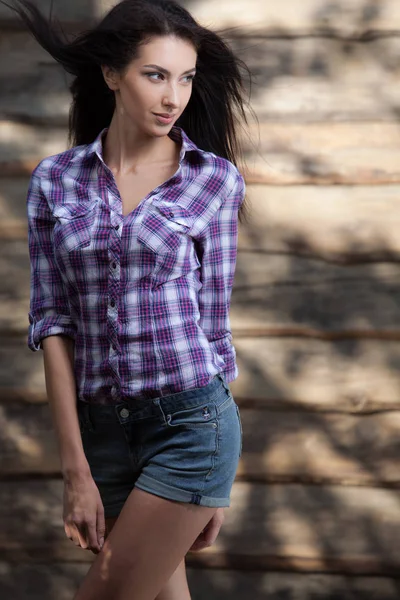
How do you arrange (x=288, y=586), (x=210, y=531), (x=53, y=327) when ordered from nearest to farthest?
(x=53, y=327) → (x=210, y=531) → (x=288, y=586)

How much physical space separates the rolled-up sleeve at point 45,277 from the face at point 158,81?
286mm

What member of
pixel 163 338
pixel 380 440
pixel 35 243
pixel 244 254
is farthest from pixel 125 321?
pixel 380 440

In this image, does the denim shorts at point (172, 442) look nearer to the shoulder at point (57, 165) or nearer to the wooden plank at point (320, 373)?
the shoulder at point (57, 165)

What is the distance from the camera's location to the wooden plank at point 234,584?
344cm

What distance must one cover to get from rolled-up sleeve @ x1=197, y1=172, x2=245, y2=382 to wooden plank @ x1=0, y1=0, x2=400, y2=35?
3.82 feet

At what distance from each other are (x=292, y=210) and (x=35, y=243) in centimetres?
128

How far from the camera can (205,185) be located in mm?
2178

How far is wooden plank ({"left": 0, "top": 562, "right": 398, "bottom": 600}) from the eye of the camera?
344cm

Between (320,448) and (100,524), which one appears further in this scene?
(320,448)

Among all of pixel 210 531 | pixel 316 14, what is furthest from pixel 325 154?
pixel 210 531

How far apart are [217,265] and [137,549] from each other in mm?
652

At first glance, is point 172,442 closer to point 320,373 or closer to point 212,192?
point 212,192

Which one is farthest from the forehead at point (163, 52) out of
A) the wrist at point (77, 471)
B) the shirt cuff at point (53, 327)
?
the wrist at point (77, 471)

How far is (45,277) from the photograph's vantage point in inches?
85.9
